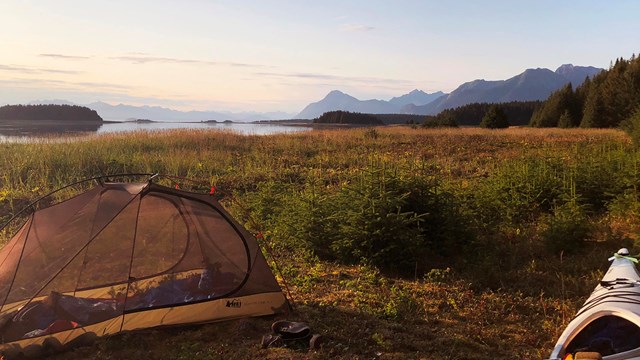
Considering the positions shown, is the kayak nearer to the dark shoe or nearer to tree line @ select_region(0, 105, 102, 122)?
the dark shoe

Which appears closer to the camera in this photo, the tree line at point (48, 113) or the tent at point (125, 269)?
the tent at point (125, 269)

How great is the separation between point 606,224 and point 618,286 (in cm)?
435

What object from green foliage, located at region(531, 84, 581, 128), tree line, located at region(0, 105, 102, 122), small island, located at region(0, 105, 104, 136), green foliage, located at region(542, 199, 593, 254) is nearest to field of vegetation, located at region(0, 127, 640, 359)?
green foliage, located at region(542, 199, 593, 254)

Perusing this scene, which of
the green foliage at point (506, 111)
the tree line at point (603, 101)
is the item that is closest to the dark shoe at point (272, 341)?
the tree line at point (603, 101)

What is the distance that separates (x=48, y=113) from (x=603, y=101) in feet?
267

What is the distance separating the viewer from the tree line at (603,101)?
38434 millimetres

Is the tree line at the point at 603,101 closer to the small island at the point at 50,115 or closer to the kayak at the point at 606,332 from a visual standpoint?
the kayak at the point at 606,332

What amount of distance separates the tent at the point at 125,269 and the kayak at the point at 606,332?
9.42 feet

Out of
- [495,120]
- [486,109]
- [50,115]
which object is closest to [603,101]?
[495,120]

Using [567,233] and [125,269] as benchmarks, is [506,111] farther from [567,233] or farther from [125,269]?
[125,269]

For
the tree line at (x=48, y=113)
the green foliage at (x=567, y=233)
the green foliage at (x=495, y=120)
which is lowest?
the green foliage at (x=567, y=233)

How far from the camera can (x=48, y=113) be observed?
243ft

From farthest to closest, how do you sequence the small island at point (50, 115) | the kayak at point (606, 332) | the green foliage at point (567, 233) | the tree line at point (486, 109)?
the tree line at point (486, 109) < the small island at point (50, 115) < the green foliage at point (567, 233) < the kayak at point (606, 332)

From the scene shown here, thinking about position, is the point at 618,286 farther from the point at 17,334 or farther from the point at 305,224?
the point at 17,334
